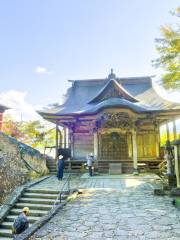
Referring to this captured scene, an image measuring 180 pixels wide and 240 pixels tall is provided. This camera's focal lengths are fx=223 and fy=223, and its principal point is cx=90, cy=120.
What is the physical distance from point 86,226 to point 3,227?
5.01 m

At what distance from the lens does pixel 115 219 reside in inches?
267

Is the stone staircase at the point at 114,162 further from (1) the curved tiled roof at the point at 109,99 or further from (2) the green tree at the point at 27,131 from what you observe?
(2) the green tree at the point at 27,131

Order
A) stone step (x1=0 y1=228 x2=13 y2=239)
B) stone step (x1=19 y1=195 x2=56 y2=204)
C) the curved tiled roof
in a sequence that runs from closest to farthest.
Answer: stone step (x1=0 y1=228 x2=13 y2=239)
stone step (x1=19 y1=195 x2=56 y2=204)
the curved tiled roof

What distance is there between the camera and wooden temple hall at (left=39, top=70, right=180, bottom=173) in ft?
56.5

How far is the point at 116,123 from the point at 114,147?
9.55 feet

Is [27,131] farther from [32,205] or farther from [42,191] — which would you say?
[32,205]

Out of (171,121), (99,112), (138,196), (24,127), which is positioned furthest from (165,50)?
(24,127)

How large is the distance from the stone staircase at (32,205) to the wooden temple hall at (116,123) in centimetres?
690

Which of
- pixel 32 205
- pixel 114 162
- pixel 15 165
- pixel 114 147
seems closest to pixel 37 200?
pixel 32 205

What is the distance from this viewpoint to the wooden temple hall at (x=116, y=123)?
17219mm

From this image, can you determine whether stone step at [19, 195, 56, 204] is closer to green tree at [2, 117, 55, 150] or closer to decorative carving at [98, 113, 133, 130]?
decorative carving at [98, 113, 133, 130]

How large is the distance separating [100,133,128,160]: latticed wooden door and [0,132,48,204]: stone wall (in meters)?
5.81

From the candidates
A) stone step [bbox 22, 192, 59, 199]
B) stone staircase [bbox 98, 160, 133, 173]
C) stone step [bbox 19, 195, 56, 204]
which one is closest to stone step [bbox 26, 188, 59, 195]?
stone step [bbox 22, 192, 59, 199]

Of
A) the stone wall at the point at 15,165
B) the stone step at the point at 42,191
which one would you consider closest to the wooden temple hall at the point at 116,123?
the stone wall at the point at 15,165
